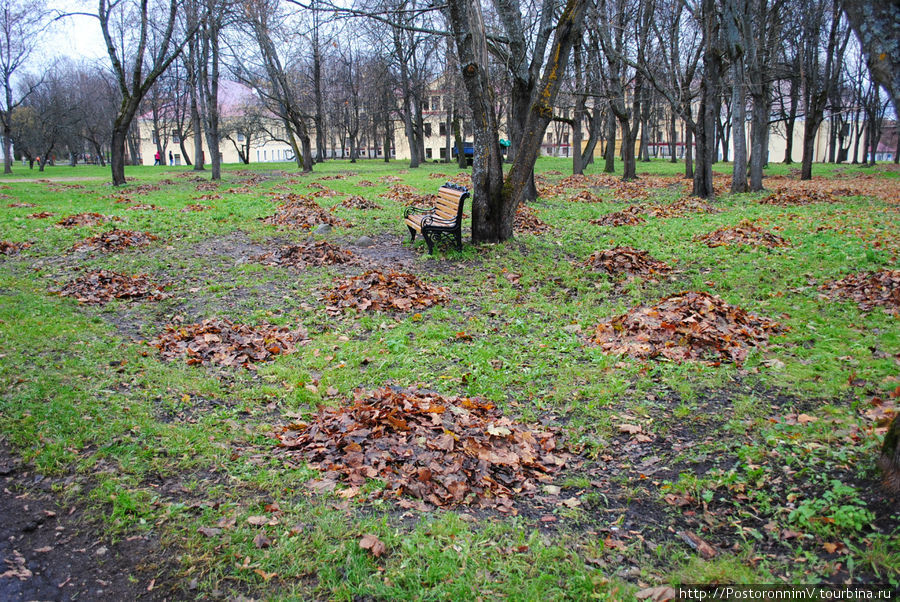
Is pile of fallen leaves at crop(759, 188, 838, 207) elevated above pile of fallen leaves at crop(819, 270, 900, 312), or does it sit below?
above

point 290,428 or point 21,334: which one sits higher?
point 21,334

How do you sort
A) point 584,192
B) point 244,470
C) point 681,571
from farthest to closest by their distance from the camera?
point 584,192
point 244,470
point 681,571

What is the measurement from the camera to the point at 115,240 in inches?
398

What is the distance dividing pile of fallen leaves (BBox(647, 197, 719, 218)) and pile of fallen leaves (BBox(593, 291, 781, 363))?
763 cm

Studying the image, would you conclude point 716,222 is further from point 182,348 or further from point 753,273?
point 182,348

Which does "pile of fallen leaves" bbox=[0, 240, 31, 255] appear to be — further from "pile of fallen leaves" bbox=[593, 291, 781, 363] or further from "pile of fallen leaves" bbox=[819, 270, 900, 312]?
"pile of fallen leaves" bbox=[819, 270, 900, 312]

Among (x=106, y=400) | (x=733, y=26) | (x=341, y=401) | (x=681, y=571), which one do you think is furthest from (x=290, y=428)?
(x=733, y=26)

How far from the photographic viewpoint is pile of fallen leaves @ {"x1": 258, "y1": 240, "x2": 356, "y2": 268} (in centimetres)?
918

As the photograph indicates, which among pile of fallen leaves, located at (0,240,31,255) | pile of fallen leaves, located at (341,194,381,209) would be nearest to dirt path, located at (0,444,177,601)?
pile of fallen leaves, located at (0,240,31,255)

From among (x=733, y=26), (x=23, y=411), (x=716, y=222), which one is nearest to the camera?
(x=23, y=411)

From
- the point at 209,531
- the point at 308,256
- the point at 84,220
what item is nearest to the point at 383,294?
the point at 308,256

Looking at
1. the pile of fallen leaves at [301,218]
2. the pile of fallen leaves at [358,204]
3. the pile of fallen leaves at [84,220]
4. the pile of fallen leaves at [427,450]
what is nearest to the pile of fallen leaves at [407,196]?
the pile of fallen leaves at [358,204]

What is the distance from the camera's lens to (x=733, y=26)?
47.0 feet

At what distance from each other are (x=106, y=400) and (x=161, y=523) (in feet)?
6.05
